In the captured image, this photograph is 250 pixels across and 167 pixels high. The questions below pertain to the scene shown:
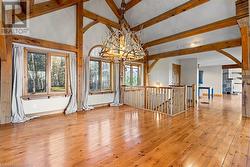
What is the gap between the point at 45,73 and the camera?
5.18 meters

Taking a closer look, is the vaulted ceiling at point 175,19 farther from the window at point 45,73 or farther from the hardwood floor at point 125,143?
the hardwood floor at point 125,143

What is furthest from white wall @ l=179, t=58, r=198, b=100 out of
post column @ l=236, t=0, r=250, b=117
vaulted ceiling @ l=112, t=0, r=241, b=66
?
post column @ l=236, t=0, r=250, b=117

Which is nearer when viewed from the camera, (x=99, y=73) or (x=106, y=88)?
(x=99, y=73)

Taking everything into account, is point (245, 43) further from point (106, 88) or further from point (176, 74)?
point (176, 74)

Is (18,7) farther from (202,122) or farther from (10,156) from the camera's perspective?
(202,122)

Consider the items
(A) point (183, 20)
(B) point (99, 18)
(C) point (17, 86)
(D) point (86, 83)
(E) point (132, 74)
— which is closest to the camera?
(C) point (17, 86)

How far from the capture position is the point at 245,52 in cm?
486

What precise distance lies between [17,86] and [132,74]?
5.59 metres

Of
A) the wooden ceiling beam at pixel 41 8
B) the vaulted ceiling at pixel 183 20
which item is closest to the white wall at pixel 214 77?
the vaulted ceiling at pixel 183 20

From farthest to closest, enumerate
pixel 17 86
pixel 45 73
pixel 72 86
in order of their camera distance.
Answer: pixel 72 86 < pixel 45 73 < pixel 17 86

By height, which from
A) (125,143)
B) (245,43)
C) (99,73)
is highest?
(245,43)

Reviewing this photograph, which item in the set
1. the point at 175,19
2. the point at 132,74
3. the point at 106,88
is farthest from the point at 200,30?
the point at 106,88

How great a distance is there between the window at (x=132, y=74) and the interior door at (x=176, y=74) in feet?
9.48

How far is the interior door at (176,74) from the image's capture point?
10492mm
